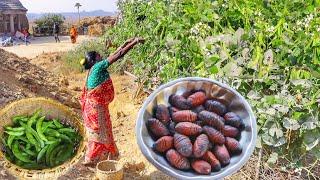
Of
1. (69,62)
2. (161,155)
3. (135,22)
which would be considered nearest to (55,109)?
(161,155)

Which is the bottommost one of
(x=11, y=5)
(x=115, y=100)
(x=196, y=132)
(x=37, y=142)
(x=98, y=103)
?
(x=115, y=100)

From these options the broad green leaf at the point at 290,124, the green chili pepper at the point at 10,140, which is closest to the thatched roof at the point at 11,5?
the green chili pepper at the point at 10,140

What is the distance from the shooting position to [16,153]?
363cm

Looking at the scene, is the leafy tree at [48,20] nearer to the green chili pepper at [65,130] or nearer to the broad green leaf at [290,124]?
the green chili pepper at [65,130]

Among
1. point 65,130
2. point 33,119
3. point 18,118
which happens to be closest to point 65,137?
point 65,130

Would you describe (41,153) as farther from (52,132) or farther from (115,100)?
(115,100)

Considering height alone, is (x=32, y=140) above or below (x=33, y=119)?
below

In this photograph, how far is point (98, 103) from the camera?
4438 millimetres

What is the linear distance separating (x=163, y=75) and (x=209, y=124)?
2246 millimetres

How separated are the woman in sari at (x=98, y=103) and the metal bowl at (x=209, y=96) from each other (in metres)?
1.93

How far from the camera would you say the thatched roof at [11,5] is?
74.0ft

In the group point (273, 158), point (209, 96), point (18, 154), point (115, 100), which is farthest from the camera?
point (115, 100)

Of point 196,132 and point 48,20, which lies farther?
point 48,20

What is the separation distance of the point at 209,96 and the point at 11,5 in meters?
22.6
